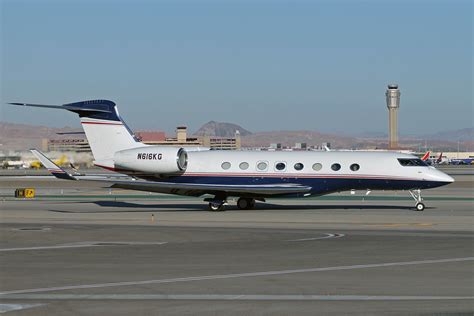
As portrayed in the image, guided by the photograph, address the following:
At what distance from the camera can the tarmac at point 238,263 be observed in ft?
41.0

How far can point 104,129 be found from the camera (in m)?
37.4

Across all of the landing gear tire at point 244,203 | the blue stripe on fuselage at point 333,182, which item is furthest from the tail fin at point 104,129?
the landing gear tire at point 244,203

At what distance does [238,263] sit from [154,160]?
19101 mm

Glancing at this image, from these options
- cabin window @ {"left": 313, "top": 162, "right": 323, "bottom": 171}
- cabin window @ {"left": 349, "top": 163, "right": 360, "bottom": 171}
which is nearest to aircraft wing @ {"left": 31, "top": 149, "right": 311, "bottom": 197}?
cabin window @ {"left": 313, "top": 162, "right": 323, "bottom": 171}

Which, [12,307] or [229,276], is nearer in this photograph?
[12,307]

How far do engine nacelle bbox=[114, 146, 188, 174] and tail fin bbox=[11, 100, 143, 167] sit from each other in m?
0.85

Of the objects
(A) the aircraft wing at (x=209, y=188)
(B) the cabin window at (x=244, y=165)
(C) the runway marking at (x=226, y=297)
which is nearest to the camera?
(C) the runway marking at (x=226, y=297)

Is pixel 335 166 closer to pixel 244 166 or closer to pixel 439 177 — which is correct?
pixel 244 166

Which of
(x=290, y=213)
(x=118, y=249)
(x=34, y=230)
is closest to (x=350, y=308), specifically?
(x=118, y=249)

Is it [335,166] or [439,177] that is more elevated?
[335,166]

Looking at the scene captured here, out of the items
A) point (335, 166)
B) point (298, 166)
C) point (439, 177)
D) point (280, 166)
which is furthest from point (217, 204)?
point (439, 177)

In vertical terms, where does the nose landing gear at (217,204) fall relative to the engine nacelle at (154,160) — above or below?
below

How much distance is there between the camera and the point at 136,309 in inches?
474

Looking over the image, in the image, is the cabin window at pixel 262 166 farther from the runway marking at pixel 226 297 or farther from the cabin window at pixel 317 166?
the runway marking at pixel 226 297
